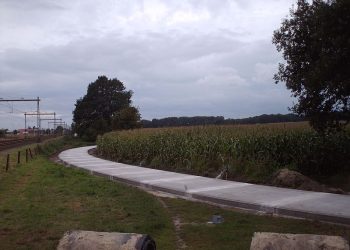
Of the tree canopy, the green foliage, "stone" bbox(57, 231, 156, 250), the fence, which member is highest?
the tree canopy

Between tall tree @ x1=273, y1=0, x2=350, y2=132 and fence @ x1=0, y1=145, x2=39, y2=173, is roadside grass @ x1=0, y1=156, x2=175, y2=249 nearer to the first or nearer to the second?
tall tree @ x1=273, y1=0, x2=350, y2=132

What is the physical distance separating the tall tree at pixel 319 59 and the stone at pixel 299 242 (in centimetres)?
489

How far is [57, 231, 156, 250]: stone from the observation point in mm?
5324

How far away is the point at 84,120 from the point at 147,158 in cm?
6125

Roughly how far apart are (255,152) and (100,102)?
226 ft

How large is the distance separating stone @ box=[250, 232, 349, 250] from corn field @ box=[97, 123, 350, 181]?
10.3m

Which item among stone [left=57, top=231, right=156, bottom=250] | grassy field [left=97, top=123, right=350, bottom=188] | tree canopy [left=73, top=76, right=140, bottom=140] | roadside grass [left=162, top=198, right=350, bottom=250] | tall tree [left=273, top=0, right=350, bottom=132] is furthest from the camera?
tree canopy [left=73, top=76, right=140, bottom=140]

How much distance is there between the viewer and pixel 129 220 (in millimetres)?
9258

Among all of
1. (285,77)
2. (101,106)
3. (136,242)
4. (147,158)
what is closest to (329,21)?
(285,77)

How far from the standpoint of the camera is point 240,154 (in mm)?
17438

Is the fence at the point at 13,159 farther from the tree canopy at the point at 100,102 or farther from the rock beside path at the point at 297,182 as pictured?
the tree canopy at the point at 100,102

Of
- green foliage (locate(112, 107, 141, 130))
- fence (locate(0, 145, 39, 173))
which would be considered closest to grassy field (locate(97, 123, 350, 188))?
fence (locate(0, 145, 39, 173))

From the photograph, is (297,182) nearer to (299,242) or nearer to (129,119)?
(299,242)

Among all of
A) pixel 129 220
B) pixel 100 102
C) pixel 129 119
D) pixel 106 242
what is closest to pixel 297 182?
pixel 129 220
